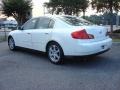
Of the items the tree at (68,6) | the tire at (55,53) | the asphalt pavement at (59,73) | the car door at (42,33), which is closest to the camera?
the asphalt pavement at (59,73)

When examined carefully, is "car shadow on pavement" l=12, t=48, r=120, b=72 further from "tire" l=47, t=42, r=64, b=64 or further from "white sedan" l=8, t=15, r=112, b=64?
"white sedan" l=8, t=15, r=112, b=64

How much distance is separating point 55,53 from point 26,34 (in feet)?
5.61

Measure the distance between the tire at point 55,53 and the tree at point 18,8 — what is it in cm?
1286

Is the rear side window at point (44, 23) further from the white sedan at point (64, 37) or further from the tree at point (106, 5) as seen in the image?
the tree at point (106, 5)

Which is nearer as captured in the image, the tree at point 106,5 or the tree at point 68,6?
the tree at point 106,5

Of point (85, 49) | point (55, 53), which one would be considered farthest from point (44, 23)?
point (85, 49)

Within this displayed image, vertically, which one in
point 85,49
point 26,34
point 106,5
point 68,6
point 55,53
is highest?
point 68,6

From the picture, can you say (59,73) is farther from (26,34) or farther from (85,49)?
(26,34)

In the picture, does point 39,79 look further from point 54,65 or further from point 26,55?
point 26,55

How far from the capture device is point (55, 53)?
6.86 metres

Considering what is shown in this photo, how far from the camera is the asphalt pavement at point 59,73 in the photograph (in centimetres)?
500

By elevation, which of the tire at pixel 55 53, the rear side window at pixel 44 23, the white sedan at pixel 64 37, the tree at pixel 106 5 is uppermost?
the tree at pixel 106 5

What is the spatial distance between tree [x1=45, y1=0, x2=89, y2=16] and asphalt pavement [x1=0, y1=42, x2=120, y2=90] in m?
11.4

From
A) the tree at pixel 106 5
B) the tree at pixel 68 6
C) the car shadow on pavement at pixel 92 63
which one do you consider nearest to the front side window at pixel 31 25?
the car shadow on pavement at pixel 92 63
